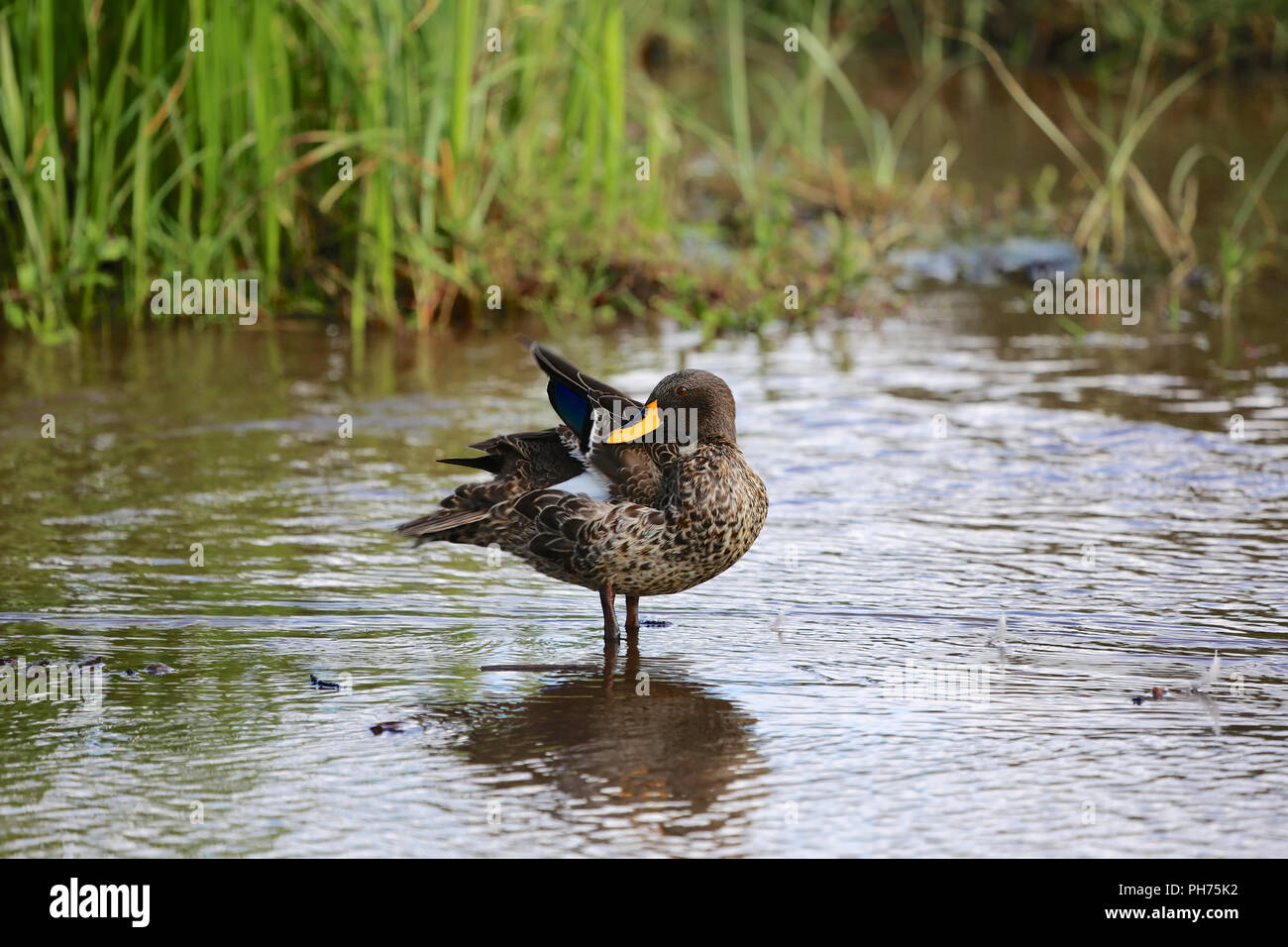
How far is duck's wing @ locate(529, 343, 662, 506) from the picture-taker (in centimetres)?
517

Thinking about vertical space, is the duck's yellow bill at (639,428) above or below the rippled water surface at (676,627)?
above

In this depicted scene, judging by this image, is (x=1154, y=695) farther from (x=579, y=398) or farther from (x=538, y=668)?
(x=579, y=398)

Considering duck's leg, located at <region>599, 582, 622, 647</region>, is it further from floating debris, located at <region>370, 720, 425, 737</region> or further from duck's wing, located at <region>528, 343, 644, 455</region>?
floating debris, located at <region>370, 720, 425, 737</region>

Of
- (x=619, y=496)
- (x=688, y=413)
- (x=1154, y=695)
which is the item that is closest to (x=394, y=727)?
(x=619, y=496)

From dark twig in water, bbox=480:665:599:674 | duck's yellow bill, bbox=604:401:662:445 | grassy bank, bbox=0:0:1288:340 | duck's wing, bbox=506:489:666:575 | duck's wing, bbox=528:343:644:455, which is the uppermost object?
grassy bank, bbox=0:0:1288:340

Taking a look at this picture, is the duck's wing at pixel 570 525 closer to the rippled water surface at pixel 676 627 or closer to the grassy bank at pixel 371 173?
the rippled water surface at pixel 676 627

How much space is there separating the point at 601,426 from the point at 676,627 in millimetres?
648

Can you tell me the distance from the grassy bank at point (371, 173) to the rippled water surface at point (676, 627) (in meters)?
0.62

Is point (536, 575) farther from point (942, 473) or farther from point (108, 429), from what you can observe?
point (108, 429)

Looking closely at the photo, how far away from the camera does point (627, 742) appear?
14.7 ft

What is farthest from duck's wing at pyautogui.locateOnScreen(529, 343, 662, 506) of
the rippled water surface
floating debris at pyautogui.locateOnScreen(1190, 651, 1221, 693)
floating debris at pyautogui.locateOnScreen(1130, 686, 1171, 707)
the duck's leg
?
floating debris at pyautogui.locateOnScreen(1190, 651, 1221, 693)

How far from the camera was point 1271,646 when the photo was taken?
5.10 metres

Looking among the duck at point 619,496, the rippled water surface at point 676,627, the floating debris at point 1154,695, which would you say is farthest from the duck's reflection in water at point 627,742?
the floating debris at point 1154,695

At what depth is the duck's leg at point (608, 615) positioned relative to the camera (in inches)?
203
